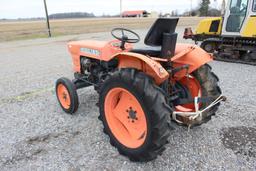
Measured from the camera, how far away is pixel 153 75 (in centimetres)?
227

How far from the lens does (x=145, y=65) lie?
7.48 ft

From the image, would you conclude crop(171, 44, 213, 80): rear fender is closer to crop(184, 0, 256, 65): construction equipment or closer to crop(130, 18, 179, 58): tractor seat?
crop(130, 18, 179, 58): tractor seat

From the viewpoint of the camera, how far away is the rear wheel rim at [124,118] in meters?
2.46

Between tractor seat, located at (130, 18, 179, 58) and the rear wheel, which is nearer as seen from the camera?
tractor seat, located at (130, 18, 179, 58)

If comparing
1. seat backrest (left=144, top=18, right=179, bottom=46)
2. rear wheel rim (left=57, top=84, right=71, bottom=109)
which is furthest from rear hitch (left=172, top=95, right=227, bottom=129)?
rear wheel rim (left=57, top=84, right=71, bottom=109)

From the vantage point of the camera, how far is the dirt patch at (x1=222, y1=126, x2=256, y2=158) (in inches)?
104

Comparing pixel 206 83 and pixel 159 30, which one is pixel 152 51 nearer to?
pixel 159 30

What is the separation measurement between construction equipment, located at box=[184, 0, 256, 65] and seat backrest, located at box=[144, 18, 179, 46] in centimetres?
564

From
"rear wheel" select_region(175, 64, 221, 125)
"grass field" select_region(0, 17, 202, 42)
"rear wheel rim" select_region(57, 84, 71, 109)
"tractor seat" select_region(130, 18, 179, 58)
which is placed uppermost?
"tractor seat" select_region(130, 18, 179, 58)

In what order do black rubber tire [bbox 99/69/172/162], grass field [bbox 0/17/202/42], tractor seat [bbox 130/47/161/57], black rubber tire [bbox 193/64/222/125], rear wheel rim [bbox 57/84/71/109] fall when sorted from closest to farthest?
black rubber tire [bbox 99/69/172/162], tractor seat [bbox 130/47/161/57], black rubber tire [bbox 193/64/222/125], rear wheel rim [bbox 57/84/71/109], grass field [bbox 0/17/202/42]

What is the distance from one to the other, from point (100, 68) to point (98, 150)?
134 cm

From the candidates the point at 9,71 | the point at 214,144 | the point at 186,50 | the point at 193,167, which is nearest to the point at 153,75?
Result: the point at 186,50

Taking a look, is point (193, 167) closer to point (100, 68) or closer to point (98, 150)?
point (98, 150)

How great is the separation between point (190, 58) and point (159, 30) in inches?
22.4
